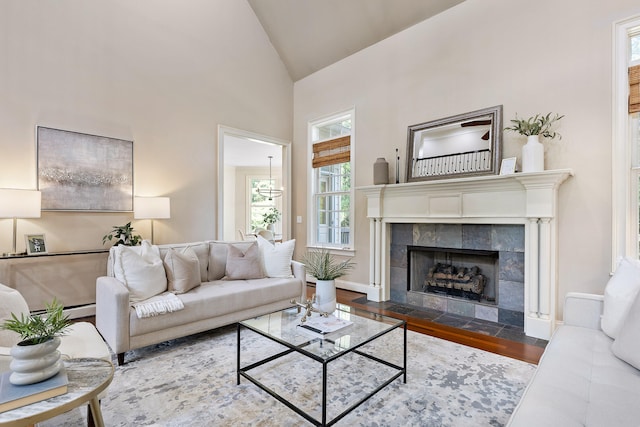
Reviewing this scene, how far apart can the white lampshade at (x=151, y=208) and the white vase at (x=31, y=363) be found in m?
2.78

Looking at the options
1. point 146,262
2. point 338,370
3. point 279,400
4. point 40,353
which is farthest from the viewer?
point 146,262

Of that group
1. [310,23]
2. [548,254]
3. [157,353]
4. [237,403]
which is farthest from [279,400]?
[310,23]

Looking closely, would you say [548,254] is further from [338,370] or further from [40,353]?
[40,353]

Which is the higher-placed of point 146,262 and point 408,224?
point 408,224

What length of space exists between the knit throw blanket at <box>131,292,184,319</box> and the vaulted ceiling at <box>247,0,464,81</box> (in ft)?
13.6

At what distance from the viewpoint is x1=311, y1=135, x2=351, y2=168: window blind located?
4883 mm

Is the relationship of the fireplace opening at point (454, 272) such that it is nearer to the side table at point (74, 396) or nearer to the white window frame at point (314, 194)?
the white window frame at point (314, 194)

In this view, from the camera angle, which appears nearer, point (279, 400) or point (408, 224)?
point (279, 400)

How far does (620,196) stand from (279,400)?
3158 millimetres

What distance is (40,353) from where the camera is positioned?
116cm

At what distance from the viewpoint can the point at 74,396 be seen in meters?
1.14

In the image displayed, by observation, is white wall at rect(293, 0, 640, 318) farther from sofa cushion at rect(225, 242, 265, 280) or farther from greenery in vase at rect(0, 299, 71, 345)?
greenery in vase at rect(0, 299, 71, 345)

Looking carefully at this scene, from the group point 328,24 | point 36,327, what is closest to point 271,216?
point 328,24

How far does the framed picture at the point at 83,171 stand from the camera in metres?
3.33
